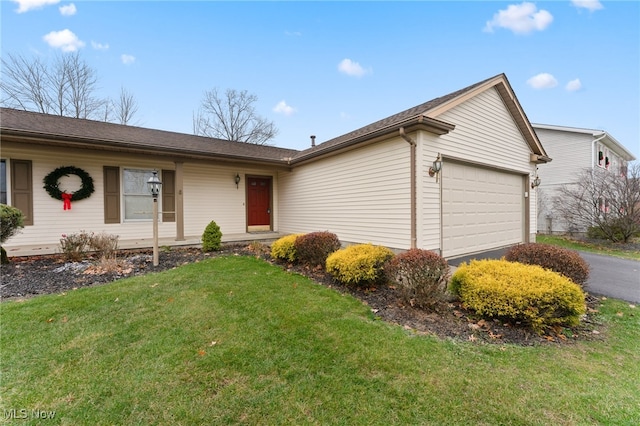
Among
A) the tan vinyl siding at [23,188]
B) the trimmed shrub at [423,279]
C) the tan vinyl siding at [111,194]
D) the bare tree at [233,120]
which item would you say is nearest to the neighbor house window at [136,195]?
the tan vinyl siding at [111,194]

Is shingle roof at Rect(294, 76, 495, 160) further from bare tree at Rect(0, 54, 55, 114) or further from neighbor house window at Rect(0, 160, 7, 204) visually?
bare tree at Rect(0, 54, 55, 114)

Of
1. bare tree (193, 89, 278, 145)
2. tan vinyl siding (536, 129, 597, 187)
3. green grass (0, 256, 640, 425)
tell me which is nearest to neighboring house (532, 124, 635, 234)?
tan vinyl siding (536, 129, 597, 187)

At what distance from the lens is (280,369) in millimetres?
2549

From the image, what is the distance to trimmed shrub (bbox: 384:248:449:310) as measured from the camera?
3.96 m

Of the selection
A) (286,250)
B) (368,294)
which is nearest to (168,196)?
(286,250)

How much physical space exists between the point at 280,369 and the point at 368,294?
2427mm

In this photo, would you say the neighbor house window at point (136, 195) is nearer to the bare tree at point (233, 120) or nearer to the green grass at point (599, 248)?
the green grass at point (599, 248)

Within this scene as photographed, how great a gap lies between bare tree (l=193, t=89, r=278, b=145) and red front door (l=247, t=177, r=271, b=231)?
46.4 feet

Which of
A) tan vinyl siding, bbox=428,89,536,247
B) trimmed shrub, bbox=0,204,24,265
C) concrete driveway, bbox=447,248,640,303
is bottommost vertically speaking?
concrete driveway, bbox=447,248,640,303

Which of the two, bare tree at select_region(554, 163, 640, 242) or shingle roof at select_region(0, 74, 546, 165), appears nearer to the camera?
shingle roof at select_region(0, 74, 546, 165)

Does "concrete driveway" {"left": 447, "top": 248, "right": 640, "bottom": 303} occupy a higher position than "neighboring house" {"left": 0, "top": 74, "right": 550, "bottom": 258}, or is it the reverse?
"neighboring house" {"left": 0, "top": 74, "right": 550, "bottom": 258}

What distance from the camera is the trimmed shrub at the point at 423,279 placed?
13.0 feet

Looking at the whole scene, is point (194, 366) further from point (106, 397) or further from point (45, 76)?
point (45, 76)

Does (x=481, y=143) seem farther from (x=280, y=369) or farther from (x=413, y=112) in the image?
(x=280, y=369)
